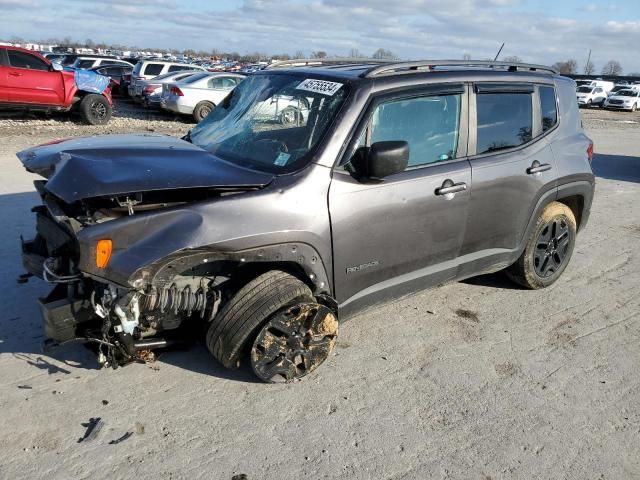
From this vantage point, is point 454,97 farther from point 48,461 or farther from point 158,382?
point 48,461

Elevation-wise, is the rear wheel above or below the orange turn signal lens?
below

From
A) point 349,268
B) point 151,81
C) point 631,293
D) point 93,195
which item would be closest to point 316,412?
point 349,268

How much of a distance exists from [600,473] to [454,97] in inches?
97.4

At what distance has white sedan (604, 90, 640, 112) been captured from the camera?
107 ft

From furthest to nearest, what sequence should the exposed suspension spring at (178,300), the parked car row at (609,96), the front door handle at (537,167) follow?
the parked car row at (609,96) → the front door handle at (537,167) → the exposed suspension spring at (178,300)

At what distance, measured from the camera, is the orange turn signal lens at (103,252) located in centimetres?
279

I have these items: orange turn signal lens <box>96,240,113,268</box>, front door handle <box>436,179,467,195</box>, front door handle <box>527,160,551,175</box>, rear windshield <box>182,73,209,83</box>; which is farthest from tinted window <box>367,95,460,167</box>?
rear windshield <box>182,73,209,83</box>

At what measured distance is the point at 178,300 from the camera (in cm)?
311

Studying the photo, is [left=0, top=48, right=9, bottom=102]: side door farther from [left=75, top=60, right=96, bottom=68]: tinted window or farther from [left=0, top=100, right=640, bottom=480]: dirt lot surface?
[left=75, top=60, right=96, bottom=68]: tinted window

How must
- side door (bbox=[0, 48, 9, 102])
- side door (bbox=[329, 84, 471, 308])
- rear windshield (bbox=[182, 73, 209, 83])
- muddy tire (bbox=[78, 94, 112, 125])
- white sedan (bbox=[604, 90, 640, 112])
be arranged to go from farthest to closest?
white sedan (bbox=[604, 90, 640, 112]), rear windshield (bbox=[182, 73, 209, 83]), muddy tire (bbox=[78, 94, 112, 125]), side door (bbox=[0, 48, 9, 102]), side door (bbox=[329, 84, 471, 308])

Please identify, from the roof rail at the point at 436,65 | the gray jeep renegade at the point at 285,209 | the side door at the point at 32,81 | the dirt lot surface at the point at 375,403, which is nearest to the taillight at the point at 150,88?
the side door at the point at 32,81

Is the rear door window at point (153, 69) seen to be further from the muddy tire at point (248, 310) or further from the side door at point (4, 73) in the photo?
the muddy tire at point (248, 310)

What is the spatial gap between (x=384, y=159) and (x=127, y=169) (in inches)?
57.2

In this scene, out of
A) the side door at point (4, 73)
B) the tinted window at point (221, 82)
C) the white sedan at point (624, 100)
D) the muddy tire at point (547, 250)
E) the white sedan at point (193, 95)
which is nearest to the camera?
the muddy tire at point (547, 250)
